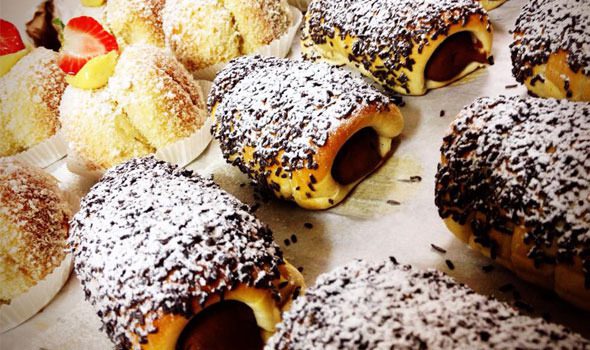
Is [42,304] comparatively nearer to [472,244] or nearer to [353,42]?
[472,244]

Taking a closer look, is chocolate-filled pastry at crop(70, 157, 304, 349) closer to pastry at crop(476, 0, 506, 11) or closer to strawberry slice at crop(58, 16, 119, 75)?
strawberry slice at crop(58, 16, 119, 75)

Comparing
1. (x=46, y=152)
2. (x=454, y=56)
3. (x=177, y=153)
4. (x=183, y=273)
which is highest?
(x=454, y=56)

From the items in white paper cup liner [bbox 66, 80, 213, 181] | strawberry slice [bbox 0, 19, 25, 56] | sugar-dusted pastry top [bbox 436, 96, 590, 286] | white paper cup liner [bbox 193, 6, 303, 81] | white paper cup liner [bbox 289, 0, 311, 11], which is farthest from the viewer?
white paper cup liner [bbox 289, 0, 311, 11]

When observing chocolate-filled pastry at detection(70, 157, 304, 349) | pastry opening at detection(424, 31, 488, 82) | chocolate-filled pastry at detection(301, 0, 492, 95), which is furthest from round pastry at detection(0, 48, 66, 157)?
pastry opening at detection(424, 31, 488, 82)

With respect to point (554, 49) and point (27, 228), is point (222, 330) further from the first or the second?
point (554, 49)

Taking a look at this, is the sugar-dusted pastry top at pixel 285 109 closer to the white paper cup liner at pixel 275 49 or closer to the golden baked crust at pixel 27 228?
the white paper cup liner at pixel 275 49

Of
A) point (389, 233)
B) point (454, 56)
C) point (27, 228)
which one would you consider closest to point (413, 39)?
point (454, 56)

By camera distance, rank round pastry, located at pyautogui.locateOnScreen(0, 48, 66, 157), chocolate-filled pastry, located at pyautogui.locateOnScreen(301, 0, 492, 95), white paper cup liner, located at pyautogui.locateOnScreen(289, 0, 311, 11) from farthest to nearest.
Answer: white paper cup liner, located at pyautogui.locateOnScreen(289, 0, 311, 11) → round pastry, located at pyautogui.locateOnScreen(0, 48, 66, 157) → chocolate-filled pastry, located at pyautogui.locateOnScreen(301, 0, 492, 95)

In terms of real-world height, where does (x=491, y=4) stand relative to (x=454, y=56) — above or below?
above
